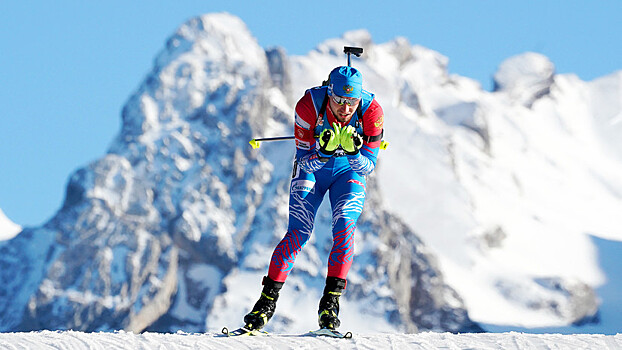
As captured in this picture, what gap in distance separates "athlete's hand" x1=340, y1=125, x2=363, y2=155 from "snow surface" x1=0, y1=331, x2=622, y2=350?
307cm

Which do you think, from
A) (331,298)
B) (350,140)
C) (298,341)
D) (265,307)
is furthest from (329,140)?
(298,341)

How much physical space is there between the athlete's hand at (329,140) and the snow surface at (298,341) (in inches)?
117

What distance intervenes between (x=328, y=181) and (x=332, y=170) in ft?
0.68

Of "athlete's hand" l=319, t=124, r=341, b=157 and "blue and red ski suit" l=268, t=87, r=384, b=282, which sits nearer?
"athlete's hand" l=319, t=124, r=341, b=157

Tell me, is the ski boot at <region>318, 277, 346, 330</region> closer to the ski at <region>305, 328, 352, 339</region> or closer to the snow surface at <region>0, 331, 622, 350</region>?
the ski at <region>305, 328, 352, 339</region>

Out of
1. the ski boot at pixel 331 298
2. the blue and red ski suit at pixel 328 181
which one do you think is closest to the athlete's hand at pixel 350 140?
the blue and red ski suit at pixel 328 181

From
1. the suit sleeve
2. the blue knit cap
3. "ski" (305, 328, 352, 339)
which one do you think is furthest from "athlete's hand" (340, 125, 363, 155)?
"ski" (305, 328, 352, 339)

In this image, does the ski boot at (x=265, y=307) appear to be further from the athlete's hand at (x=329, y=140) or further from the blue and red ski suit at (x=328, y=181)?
the athlete's hand at (x=329, y=140)

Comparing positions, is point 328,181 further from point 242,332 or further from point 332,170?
point 242,332

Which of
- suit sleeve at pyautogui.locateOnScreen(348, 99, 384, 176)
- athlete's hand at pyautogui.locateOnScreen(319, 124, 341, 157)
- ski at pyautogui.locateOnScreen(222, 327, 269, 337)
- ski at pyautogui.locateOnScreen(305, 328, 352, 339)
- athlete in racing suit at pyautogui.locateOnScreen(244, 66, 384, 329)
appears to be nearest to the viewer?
ski at pyautogui.locateOnScreen(305, 328, 352, 339)

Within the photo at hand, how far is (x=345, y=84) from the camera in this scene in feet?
48.2

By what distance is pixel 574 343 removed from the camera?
1263 cm

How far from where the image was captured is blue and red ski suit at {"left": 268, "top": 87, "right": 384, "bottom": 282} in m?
14.9

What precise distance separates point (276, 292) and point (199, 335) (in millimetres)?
1902
